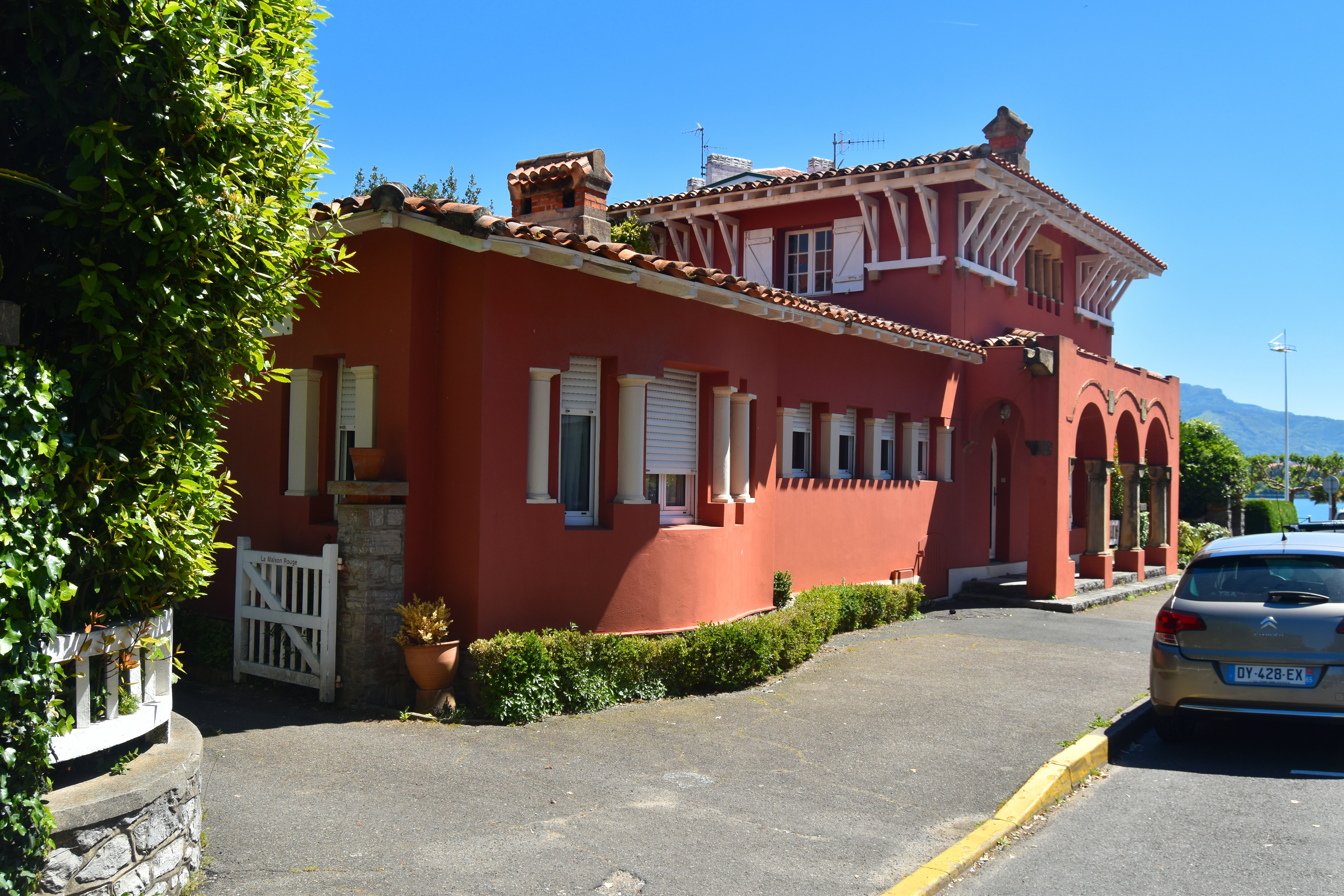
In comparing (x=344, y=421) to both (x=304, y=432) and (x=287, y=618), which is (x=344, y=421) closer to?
(x=304, y=432)

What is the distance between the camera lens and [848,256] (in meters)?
16.9

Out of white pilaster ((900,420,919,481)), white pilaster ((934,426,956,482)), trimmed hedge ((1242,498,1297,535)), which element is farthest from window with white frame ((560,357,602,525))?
trimmed hedge ((1242,498,1297,535))

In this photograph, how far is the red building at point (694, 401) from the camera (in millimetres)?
8078

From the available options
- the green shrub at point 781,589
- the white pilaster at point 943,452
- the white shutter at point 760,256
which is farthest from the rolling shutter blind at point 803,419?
the white shutter at point 760,256

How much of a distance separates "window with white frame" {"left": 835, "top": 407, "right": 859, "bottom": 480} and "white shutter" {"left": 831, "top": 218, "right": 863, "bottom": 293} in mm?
3438

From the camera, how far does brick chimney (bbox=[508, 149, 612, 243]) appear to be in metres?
10.5

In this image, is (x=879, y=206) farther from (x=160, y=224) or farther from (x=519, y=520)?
(x=160, y=224)

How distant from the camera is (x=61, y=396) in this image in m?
3.76

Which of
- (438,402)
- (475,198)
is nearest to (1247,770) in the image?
(438,402)

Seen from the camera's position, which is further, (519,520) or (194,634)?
(194,634)

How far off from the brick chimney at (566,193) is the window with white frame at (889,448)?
6.03 m

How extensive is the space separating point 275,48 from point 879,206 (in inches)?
522

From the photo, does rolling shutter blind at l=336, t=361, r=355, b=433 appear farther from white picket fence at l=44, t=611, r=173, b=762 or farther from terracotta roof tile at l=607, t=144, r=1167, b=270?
terracotta roof tile at l=607, t=144, r=1167, b=270

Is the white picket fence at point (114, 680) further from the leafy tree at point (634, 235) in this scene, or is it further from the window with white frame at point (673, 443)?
the leafy tree at point (634, 235)
